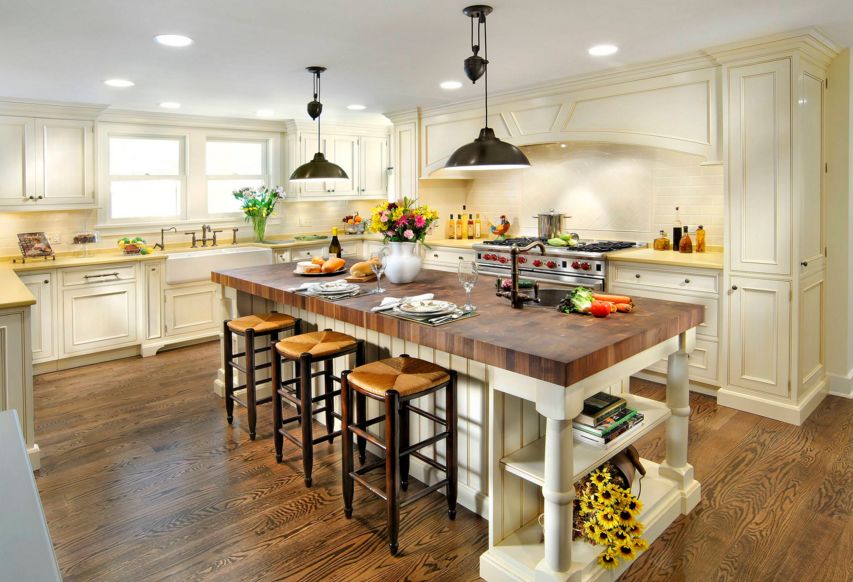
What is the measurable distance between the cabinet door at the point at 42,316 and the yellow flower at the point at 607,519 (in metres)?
4.66

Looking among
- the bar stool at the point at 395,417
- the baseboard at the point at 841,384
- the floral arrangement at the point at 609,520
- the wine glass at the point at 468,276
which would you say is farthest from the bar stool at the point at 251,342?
the baseboard at the point at 841,384

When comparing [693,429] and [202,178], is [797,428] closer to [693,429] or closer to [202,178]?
[693,429]

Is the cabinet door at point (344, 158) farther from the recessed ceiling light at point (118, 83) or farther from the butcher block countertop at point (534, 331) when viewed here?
the butcher block countertop at point (534, 331)

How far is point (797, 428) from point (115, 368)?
5212 mm

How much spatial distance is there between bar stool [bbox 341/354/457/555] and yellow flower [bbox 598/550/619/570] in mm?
684

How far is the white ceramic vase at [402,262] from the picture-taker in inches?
134

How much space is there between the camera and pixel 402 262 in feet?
11.2

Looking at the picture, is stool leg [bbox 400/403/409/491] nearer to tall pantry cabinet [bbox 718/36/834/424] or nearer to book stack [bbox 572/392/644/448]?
book stack [bbox 572/392/644/448]

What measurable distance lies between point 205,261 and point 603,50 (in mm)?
3985

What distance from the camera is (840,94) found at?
13.0ft

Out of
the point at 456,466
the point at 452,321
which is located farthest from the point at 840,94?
the point at 456,466

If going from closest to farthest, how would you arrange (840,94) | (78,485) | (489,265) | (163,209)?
(78,485)
(840,94)
(489,265)
(163,209)

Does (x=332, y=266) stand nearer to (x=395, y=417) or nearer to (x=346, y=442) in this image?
(x=346, y=442)

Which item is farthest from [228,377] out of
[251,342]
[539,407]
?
[539,407]
